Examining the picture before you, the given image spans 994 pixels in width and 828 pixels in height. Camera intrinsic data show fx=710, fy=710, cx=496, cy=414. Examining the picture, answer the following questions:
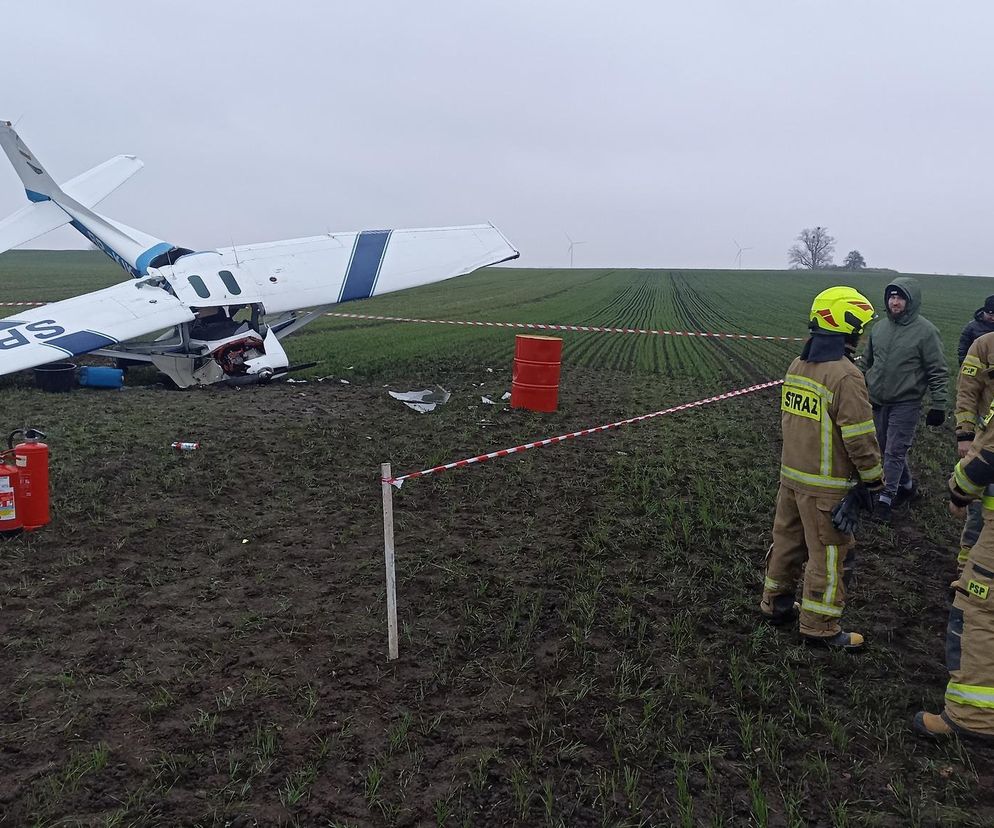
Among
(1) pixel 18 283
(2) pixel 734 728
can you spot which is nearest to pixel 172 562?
(2) pixel 734 728

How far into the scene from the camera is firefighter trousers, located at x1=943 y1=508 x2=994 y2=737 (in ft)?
11.0

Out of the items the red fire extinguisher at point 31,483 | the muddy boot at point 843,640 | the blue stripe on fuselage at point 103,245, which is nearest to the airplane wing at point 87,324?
the blue stripe on fuselage at point 103,245

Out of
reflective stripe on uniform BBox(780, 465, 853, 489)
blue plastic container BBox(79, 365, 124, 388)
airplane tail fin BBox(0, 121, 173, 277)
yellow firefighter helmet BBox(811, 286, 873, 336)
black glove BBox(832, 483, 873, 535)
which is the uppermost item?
airplane tail fin BBox(0, 121, 173, 277)

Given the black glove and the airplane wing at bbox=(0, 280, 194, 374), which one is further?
the airplane wing at bbox=(0, 280, 194, 374)

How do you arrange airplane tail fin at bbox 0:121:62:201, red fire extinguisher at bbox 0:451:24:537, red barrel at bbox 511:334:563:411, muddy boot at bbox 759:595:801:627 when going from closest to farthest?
muddy boot at bbox 759:595:801:627, red fire extinguisher at bbox 0:451:24:537, red barrel at bbox 511:334:563:411, airplane tail fin at bbox 0:121:62:201

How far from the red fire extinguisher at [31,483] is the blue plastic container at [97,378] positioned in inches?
264

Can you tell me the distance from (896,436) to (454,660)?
4625 mm

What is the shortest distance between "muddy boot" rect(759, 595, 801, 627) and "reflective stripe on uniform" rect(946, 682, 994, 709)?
108 cm

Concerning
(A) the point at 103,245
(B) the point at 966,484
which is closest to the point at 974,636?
(B) the point at 966,484

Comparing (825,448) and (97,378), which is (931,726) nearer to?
(825,448)

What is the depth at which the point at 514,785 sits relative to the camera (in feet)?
10.1

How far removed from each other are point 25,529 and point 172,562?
4.80 feet

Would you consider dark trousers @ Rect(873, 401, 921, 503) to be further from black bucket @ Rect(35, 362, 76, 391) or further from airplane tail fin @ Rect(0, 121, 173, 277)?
airplane tail fin @ Rect(0, 121, 173, 277)

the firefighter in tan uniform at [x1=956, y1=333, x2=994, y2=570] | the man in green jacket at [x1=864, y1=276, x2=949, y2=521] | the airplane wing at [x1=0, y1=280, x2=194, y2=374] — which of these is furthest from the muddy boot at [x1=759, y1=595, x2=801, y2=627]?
the airplane wing at [x1=0, y1=280, x2=194, y2=374]
